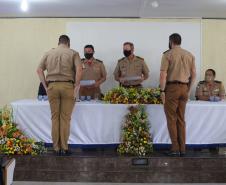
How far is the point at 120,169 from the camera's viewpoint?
484 centimetres

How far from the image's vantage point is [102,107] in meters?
5.25

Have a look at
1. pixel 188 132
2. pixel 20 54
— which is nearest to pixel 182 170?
pixel 188 132

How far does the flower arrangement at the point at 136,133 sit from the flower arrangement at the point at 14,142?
1.00 m

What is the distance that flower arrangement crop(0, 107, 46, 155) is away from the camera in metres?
4.96

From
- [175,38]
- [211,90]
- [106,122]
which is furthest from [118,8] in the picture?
[106,122]

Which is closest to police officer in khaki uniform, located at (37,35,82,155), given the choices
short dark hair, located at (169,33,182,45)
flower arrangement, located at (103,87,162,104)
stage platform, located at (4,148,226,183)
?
stage platform, located at (4,148,226,183)

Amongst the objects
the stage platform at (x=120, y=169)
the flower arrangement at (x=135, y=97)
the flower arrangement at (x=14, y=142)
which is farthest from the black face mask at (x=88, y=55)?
the stage platform at (x=120, y=169)

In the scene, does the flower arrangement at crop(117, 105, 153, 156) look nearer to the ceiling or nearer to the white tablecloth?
the white tablecloth

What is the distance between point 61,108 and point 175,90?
136 centimetres

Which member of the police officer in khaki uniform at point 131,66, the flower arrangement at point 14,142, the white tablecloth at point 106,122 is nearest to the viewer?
the flower arrangement at point 14,142

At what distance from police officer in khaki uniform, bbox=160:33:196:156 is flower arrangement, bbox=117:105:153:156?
0.30 metres

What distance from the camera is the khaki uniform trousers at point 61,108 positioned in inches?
197

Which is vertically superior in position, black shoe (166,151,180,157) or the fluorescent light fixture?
the fluorescent light fixture

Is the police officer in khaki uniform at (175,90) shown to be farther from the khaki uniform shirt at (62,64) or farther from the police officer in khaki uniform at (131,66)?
the police officer in khaki uniform at (131,66)
